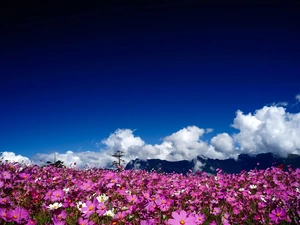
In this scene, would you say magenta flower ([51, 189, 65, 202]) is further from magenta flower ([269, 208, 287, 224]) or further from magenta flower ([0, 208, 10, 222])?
magenta flower ([269, 208, 287, 224])

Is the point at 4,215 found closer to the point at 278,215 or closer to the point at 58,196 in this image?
the point at 58,196

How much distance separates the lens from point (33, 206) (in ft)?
10.7

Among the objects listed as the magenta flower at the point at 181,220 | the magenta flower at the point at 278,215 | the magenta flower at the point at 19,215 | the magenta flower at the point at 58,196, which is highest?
the magenta flower at the point at 58,196

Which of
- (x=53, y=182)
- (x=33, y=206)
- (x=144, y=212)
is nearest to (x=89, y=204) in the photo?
(x=144, y=212)

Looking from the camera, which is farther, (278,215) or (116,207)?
(116,207)

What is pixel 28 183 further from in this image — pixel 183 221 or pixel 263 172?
pixel 263 172

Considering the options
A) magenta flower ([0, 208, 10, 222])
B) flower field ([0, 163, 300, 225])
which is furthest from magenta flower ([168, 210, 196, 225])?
magenta flower ([0, 208, 10, 222])

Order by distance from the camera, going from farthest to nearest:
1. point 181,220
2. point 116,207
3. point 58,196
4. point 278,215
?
point 116,207
point 58,196
point 278,215
point 181,220

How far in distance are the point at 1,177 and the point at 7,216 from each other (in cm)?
175

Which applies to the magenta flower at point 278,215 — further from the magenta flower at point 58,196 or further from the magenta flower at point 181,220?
the magenta flower at point 58,196

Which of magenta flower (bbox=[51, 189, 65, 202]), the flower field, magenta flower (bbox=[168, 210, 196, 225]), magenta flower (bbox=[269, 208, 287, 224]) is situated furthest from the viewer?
magenta flower (bbox=[51, 189, 65, 202])

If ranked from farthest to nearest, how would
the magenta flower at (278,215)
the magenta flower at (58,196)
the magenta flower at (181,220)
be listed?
the magenta flower at (58,196)
the magenta flower at (278,215)
the magenta flower at (181,220)

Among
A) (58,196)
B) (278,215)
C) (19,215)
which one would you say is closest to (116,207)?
(58,196)

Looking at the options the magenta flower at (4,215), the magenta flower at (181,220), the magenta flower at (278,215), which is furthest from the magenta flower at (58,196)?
the magenta flower at (278,215)
